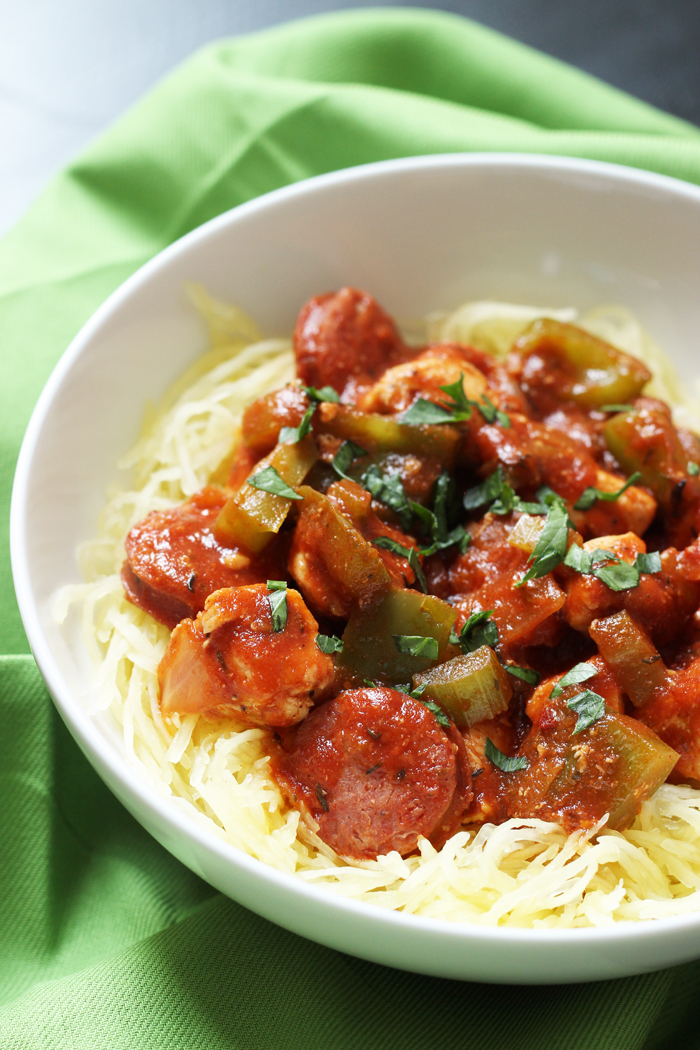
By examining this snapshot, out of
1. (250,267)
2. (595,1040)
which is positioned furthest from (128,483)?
(595,1040)

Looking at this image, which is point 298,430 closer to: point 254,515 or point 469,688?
point 254,515

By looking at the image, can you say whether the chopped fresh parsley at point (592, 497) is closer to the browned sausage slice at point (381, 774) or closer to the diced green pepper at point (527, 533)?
the diced green pepper at point (527, 533)

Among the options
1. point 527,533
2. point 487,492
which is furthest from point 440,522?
point 527,533

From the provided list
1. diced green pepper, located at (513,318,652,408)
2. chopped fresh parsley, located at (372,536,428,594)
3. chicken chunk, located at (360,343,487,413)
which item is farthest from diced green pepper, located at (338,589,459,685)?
diced green pepper, located at (513,318,652,408)

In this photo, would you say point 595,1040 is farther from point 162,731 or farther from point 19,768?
point 19,768

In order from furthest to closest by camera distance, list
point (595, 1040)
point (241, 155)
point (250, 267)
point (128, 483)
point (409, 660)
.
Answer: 1. point (241, 155)
2. point (250, 267)
3. point (128, 483)
4. point (409, 660)
5. point (595, 1040)

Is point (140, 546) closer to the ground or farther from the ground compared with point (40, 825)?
farther from the ground
